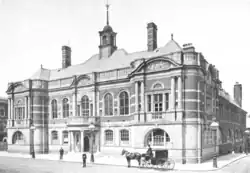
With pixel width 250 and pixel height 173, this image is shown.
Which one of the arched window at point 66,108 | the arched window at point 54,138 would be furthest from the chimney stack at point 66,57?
the arched window at point 54,138

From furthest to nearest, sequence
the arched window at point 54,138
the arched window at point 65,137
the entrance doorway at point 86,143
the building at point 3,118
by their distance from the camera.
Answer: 1. the building at point 3,118
2. the arched window at point 54,138
3. the arched window at point 65,137
4. the entrance doorway at point 86,143

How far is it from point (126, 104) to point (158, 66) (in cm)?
613

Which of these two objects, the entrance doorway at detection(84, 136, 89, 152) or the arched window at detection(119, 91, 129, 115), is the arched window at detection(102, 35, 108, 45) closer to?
the arched window at detection(119, 91, 129, 115)

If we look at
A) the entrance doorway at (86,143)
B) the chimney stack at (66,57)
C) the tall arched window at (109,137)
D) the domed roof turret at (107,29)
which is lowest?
the entrance doorway at (86,143)

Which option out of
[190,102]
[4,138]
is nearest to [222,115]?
[190,102]

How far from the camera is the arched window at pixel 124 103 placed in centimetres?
2972

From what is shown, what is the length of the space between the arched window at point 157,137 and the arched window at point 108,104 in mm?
6431

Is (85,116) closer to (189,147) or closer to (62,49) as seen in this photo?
(189,147)

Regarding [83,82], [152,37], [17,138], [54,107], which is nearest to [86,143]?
[54,107]

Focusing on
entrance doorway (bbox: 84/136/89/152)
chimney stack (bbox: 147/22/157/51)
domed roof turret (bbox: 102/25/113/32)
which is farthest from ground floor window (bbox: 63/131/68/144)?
chimney stack (bbox: 147/22/157/51)

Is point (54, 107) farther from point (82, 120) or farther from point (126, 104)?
point (126, 104)

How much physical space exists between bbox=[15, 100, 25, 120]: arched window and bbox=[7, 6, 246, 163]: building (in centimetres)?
14

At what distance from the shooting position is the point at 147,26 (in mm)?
32969

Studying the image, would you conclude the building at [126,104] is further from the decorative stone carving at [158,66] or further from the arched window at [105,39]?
the arched window at [105,39]
